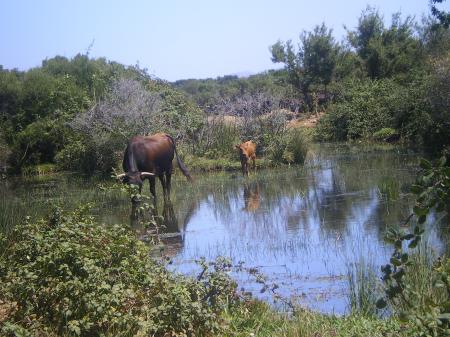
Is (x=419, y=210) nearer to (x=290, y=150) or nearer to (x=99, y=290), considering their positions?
(x=99, y=290)

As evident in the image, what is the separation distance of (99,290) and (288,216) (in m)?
7.88

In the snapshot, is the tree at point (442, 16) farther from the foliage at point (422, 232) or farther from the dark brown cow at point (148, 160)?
the foliage at point (422, 232)

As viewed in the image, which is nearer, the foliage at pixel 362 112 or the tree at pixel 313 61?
the foliage at pixel 362 112

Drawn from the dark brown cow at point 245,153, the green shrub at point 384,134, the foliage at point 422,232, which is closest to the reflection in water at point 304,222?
the dark brown cow at point 245,153

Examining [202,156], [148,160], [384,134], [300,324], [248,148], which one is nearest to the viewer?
[300,324]

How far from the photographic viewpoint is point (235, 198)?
15383 mm

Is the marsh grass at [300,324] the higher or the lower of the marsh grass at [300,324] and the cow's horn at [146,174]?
the lower

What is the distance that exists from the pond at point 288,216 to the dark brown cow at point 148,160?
2.34 feet

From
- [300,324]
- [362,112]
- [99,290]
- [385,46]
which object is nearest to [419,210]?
[300,324]

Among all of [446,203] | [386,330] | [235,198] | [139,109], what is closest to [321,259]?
[386,330]

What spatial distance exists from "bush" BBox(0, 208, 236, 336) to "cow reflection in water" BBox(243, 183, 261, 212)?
26.7 ft

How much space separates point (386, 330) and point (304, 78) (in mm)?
39663

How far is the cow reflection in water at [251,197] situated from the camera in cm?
1382

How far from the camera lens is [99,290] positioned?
484 cm
